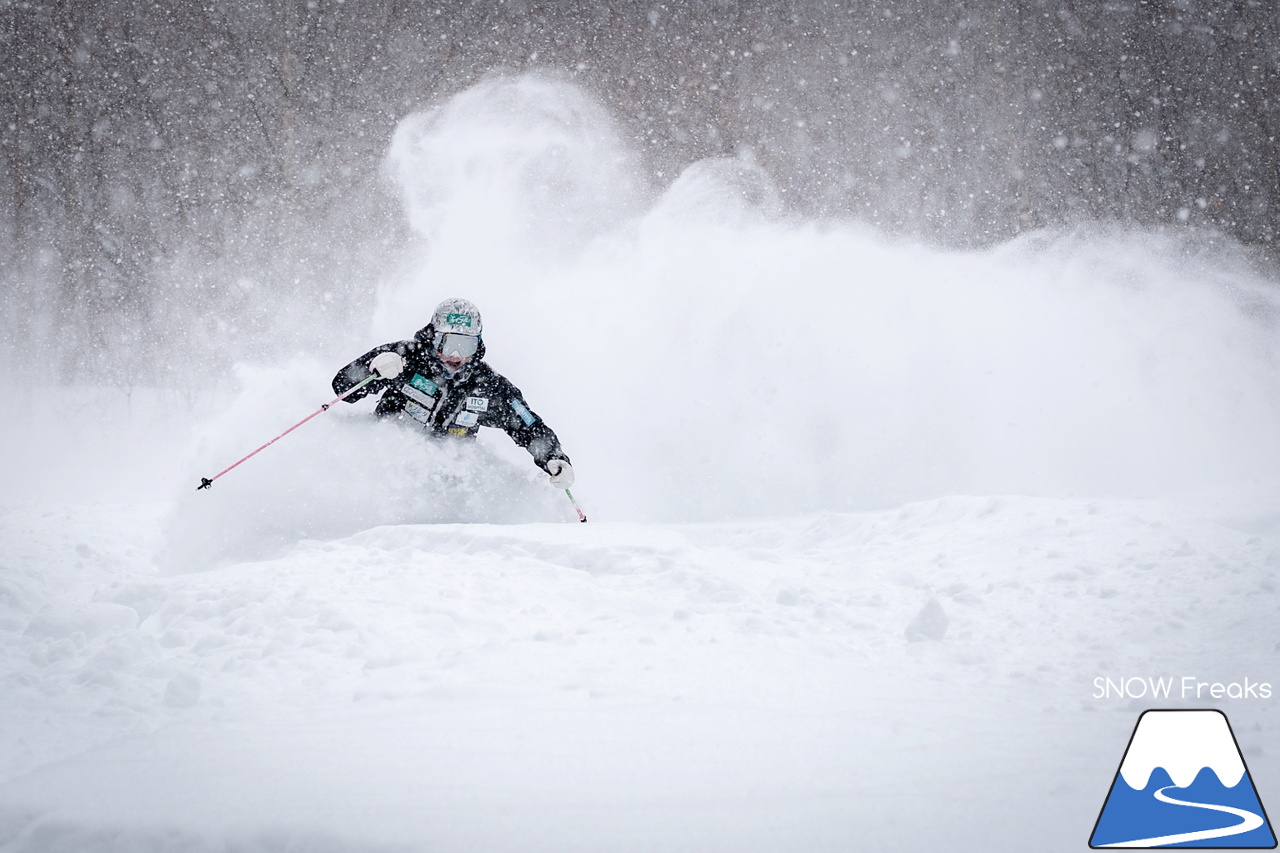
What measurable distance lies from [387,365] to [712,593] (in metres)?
3.04

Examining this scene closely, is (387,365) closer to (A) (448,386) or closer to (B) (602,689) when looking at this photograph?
(A) (448,386)

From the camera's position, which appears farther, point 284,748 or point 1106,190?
point 1106,190

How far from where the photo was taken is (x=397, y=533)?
339 cm

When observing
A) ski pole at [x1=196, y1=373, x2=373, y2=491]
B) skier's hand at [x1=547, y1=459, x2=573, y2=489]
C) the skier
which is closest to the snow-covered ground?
ski pole at [x1=196, y1=373, x2=373, y2=491]

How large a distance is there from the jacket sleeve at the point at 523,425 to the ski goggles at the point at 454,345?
0.42 meters

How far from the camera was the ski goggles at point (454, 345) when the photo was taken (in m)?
4.68

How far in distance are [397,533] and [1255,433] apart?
9.71 m

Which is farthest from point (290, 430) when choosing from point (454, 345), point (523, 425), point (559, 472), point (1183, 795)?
point (1183, 795)

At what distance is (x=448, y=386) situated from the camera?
479 centimetres

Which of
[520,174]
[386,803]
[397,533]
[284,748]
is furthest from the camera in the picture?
[520,174]

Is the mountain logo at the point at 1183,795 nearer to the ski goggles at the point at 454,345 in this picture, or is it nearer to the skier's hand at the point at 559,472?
the skier's hand at the point at 559,472

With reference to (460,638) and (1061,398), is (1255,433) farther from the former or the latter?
(460,638)

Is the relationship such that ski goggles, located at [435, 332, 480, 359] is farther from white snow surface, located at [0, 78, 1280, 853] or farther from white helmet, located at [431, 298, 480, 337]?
white snow surface, located at [0, 78, 1280, 853]

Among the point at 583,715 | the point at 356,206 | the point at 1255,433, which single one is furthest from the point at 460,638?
the point at 356,206
